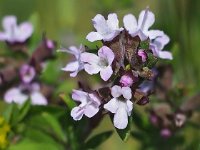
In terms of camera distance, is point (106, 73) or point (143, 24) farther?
point (143, 24)

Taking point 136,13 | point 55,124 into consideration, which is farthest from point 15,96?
point 136,13

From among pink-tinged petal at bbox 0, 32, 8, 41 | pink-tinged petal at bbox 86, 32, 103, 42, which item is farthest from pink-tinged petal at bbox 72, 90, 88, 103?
pink-tinged petal at bbox 0, 32, 8, 41

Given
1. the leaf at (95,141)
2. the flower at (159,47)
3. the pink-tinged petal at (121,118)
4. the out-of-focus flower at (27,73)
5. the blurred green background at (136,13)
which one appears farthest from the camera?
the blurred green background at (136,13)

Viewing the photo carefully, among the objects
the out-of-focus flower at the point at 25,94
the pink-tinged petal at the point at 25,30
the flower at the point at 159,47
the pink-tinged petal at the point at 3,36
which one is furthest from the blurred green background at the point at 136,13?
the flower at the point at 159,47

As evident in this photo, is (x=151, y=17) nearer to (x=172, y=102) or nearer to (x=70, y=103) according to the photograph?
(x=70, y=103)

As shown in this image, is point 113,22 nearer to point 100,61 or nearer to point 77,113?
point 100,61

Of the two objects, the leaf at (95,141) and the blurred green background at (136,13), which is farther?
the blurred green background at (136,13)

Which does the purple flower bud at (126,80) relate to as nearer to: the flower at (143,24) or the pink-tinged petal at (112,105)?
the pink-tinged petal at (112,105)

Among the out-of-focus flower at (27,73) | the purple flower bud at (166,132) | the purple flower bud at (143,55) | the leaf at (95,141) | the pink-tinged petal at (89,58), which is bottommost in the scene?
the purple flower bud at (166,132)
